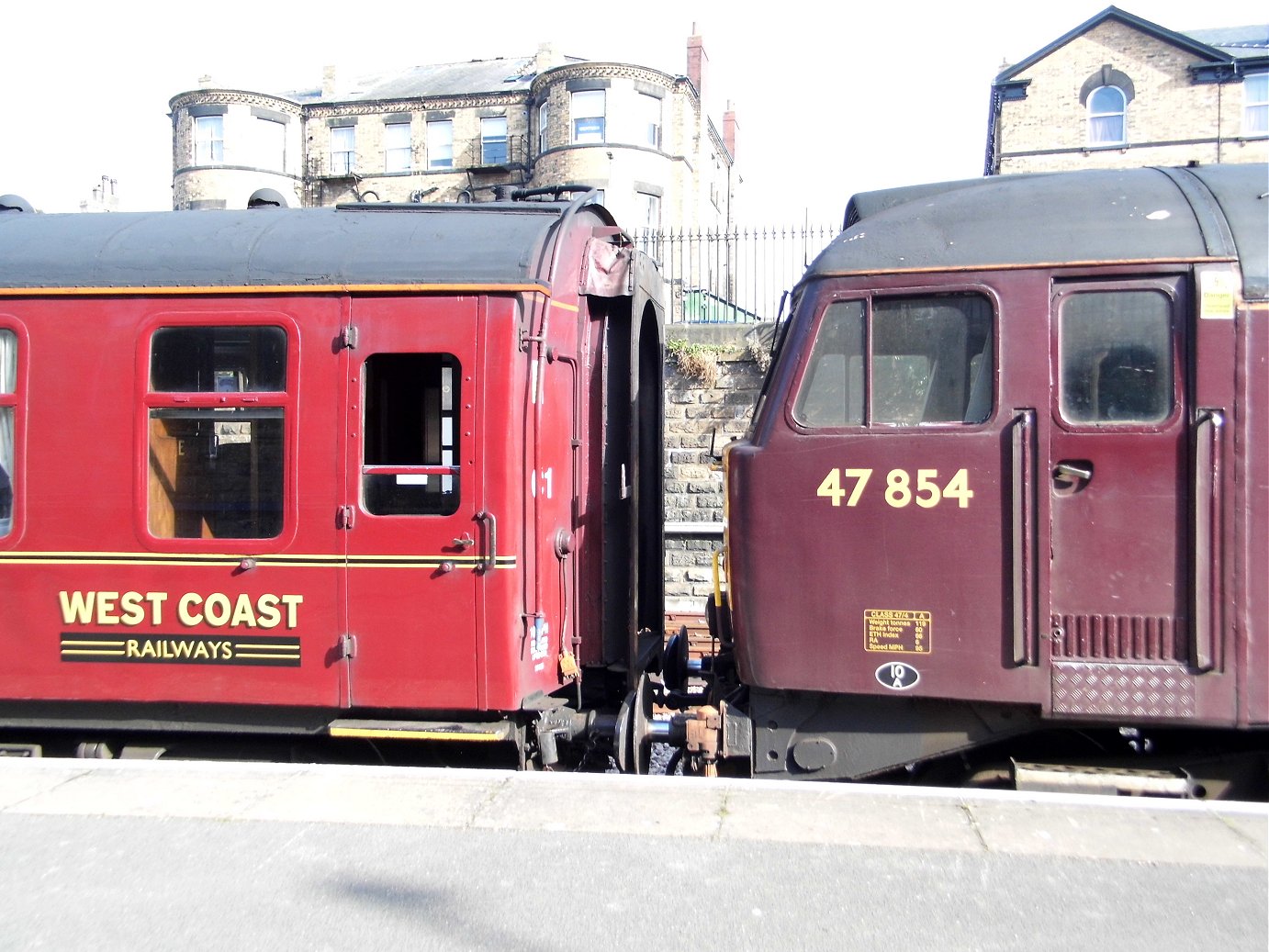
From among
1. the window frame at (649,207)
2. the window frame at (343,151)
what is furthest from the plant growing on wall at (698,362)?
the window frame at (343,151)

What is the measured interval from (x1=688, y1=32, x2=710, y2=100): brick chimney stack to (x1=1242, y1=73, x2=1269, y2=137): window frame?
56.2 feet

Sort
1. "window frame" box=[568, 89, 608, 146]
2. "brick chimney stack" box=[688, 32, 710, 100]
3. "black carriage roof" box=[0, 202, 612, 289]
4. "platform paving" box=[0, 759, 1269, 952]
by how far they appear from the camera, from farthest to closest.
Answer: "brick chimney stack" box=[688, 32, 710, 100], "window frame" box=[568, 89, 608, 146], "black carriage roof" box=[0, 202, 612, 289], "platform paving" box=[0, 759, 1269, 952]

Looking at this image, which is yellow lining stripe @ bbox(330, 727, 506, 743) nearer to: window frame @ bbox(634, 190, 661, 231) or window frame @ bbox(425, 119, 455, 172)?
window frame @ bbox(634, 190, 661, 231)

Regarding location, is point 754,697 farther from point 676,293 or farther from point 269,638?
point 676,293

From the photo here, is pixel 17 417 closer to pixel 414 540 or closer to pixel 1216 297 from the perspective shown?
pixel 414 540

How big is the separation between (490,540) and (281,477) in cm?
105

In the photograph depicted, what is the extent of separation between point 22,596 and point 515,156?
33436mm

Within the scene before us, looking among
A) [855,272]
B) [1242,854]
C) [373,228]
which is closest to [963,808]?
[1242,854]

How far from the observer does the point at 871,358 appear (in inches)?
167

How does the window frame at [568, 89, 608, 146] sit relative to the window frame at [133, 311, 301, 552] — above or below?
above

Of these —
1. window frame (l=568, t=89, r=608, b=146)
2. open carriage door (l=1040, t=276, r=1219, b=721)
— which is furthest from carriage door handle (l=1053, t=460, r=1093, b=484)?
window frame (l=568, t=89, r=608, b=146)

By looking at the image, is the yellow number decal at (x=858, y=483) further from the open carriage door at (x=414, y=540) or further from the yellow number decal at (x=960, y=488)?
the open carriage door at (x=414, y=540)

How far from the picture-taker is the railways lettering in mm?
3977

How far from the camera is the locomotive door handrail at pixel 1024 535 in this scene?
4.02 meters
